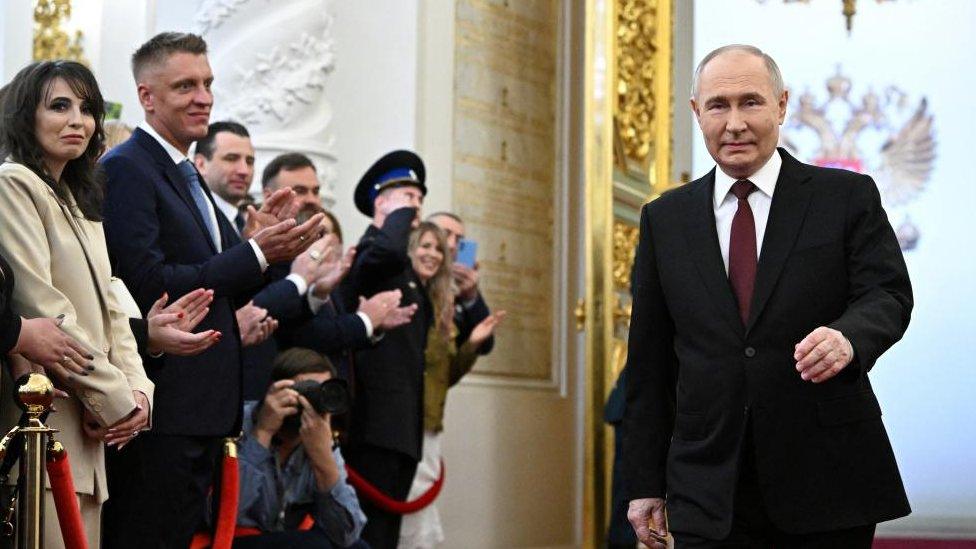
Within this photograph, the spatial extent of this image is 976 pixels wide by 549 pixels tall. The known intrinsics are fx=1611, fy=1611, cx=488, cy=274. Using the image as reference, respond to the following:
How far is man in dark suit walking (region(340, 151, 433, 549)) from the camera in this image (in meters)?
6.14

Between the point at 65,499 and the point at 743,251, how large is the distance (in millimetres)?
1477

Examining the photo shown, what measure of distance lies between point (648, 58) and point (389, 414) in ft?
10.2

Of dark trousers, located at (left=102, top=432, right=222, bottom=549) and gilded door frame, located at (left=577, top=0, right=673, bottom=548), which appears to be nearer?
dark trousers, located at (left=102, top=432, right=222, bottom=549)

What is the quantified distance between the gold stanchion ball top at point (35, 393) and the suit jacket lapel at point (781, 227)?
1380 mm

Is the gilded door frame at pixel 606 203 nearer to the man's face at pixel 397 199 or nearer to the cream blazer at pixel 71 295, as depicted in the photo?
the man's face at pixel 397 199

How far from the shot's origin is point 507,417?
29.5 ft

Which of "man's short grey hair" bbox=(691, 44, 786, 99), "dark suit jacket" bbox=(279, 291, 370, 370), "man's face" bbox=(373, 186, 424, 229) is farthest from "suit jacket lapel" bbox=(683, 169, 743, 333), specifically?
"man's face" bbox=(373, 186, 424, 229)

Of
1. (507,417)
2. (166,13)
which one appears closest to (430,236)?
(166,13)

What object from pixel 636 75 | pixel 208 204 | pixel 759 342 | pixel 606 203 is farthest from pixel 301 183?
pixel 759 342

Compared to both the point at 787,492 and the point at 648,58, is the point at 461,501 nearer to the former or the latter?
the point at 648,58

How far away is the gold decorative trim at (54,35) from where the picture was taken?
27.1 ft

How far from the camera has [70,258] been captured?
364cm

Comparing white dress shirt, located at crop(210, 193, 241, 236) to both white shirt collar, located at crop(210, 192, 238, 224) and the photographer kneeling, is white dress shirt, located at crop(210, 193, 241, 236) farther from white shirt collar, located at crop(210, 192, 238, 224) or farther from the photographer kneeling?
the photographer kneeling

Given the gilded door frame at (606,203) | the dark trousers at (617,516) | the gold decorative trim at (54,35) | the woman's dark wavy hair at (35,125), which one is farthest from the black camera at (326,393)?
the gold decorative trim at (54,35)
